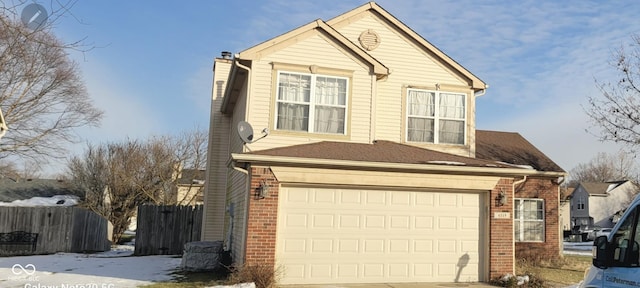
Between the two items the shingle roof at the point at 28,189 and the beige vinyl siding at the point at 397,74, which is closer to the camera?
the beige vinyl siding at the point at 397,74

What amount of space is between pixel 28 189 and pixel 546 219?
1506 inches

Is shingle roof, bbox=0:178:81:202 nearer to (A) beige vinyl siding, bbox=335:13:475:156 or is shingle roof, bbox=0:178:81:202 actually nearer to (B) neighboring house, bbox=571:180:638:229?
(A) beige vinyl siding, bbox=335:13:475:156

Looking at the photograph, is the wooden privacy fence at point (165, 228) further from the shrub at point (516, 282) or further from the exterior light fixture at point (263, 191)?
the shrub at point (516, 282)

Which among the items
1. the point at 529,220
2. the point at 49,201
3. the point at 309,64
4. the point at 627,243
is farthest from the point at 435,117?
the point at 49,201

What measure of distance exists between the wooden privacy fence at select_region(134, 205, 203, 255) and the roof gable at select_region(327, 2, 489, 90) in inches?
368

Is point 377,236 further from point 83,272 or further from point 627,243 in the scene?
point 83,272

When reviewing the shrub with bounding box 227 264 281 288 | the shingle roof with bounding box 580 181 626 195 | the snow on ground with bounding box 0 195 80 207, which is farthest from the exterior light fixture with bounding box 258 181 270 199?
the shingle roof with bounding box 580 181 626 195

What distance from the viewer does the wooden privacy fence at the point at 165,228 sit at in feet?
58.9

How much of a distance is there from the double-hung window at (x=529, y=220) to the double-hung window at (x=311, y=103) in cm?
770

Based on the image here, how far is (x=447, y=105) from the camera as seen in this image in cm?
1384

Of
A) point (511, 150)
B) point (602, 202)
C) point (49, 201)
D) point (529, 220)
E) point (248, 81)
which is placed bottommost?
point (49, 201)

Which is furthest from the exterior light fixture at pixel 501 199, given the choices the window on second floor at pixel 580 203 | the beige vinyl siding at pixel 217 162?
the window on second floor at pixel 580 203

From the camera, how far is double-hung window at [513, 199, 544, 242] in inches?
637

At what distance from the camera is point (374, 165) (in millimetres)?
10883
